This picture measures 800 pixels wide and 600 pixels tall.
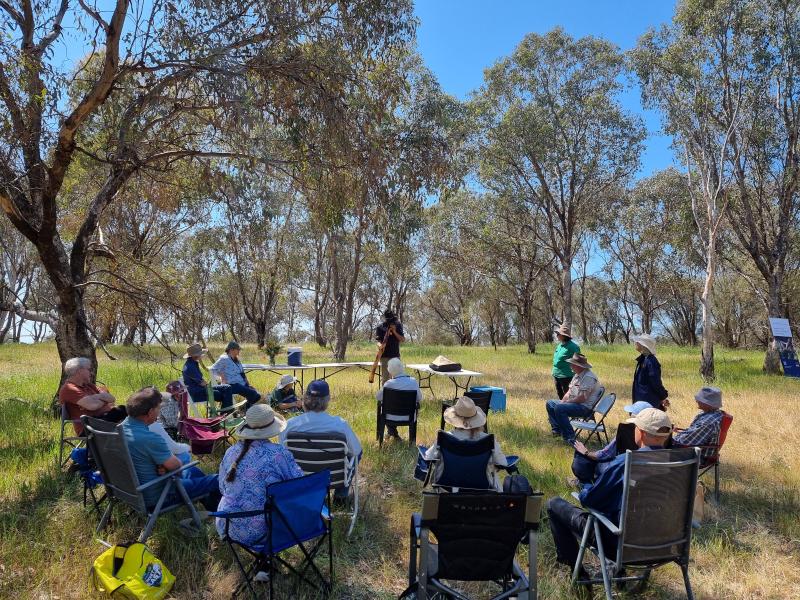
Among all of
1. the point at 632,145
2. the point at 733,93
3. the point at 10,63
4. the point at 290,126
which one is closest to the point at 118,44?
the point at 10,63

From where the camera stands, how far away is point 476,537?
2.87m

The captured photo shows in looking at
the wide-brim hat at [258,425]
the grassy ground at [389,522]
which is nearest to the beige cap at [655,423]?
the grassy ground at [389,522]

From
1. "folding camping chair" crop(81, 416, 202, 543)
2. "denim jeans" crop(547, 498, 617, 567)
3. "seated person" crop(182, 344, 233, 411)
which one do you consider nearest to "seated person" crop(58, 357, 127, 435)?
"folding camping chair" crop(81, 416, 202, 543)

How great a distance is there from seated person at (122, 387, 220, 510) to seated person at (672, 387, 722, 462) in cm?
417

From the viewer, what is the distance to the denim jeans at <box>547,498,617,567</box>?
3521 mm

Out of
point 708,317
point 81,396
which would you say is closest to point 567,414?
point 81,396

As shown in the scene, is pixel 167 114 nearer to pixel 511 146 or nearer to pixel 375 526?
pixel 375 526

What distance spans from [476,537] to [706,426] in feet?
10.2

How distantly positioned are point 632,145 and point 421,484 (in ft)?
61.7

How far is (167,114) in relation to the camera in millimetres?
7109

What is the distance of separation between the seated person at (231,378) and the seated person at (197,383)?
2.3 inches

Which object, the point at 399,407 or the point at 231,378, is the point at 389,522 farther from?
the point at 231,378

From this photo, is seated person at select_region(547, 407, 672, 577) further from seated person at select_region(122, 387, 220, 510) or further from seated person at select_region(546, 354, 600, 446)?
seated person at select_region(546, 354, 600, 446)

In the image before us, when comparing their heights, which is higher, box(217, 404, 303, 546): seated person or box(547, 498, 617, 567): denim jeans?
box(217, 404, 303, 546): seated person
